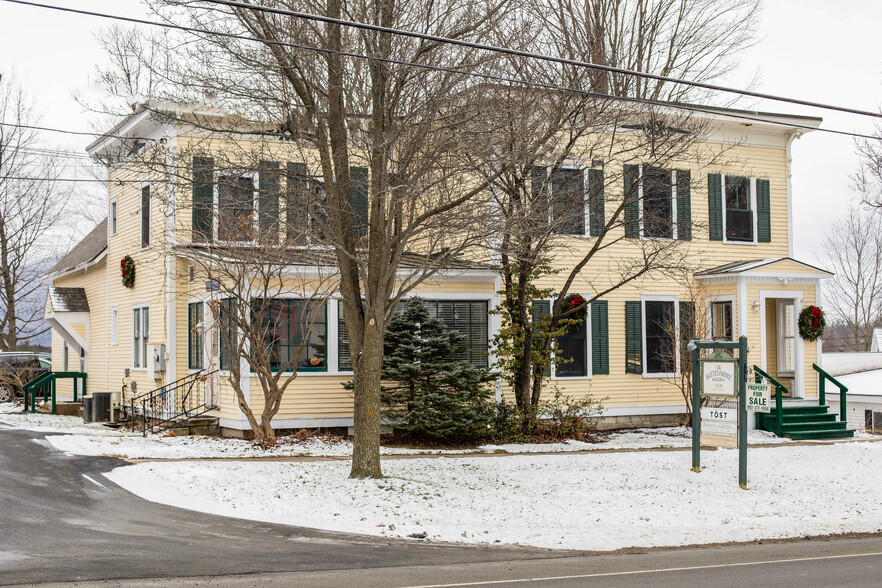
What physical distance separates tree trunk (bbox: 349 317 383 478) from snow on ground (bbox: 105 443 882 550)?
34cm

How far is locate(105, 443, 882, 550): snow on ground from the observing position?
10961 mm

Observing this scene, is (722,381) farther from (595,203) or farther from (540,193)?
(595,203)

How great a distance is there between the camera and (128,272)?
22.8 meters

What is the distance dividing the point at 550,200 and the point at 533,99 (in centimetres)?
230

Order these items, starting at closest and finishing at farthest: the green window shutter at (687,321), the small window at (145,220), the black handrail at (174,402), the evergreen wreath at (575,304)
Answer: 1. the black handrail at (174,402)
2. the green window shutter at (687,321)
3. the evergreen wreath at (575,304)
4. the small window at (145,220)

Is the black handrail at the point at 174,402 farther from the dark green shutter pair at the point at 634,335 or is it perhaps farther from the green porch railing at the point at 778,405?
the green porch railing at the point at 778,405

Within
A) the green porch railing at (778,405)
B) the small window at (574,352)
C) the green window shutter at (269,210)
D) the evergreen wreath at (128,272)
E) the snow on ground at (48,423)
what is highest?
the green window shutter at (269,210)

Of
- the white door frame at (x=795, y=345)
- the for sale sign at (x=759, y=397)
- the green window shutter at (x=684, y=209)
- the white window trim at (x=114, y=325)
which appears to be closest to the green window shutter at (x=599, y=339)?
the green window shutter at (x=684, y=209)

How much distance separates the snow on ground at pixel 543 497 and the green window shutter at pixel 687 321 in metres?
5.29

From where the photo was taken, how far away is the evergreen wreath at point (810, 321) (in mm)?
21703

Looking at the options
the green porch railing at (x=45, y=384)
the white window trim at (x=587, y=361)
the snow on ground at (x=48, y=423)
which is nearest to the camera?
the snow on ground at (x=48, y=423)

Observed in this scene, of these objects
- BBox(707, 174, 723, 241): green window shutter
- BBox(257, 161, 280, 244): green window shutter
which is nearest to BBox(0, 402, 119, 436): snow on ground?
BBox(257, 161, 280, 244): green window shutter

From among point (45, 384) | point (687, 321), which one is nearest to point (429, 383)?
point (687, 321)

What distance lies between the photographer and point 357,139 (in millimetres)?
12719
